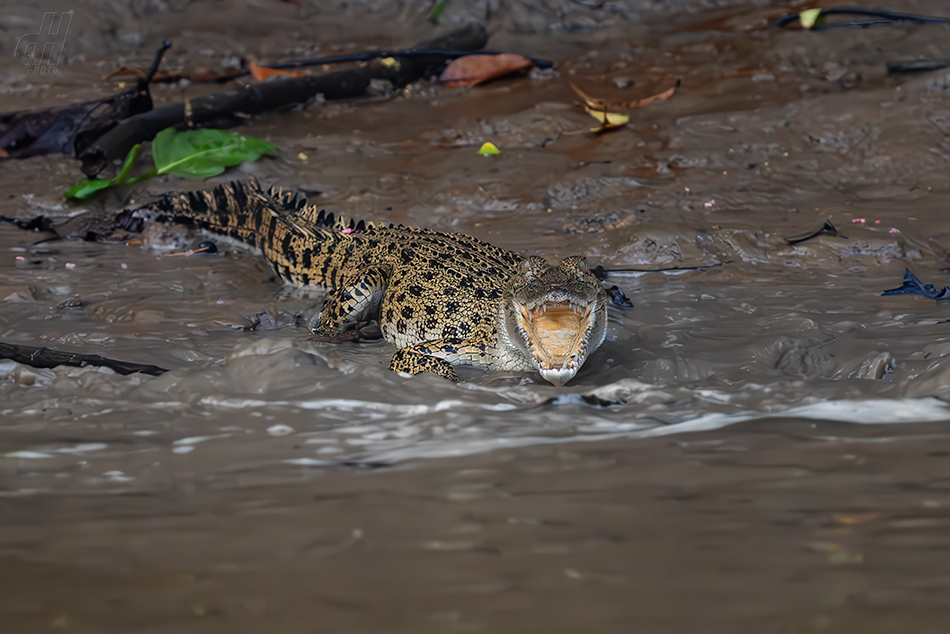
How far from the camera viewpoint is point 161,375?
8.65 ft

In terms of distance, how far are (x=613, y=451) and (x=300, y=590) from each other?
0.88 meters

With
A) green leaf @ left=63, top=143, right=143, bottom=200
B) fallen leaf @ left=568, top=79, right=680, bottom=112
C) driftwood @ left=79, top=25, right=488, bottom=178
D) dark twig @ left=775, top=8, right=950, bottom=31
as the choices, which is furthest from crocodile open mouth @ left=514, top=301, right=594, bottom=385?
dark twig @ left=775, top=8, right=950, bottom=31

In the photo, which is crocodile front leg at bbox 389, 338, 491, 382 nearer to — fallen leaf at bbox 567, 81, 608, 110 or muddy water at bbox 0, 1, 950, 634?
muddy water at bbox 0, 1, 950, 634

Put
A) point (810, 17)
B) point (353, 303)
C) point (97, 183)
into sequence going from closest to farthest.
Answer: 1. point (353, 303)
2. point (97, 183)
3. point (810, 17)

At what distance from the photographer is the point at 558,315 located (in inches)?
121

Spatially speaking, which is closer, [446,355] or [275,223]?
[446,355]

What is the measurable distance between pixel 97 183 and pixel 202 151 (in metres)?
0.78

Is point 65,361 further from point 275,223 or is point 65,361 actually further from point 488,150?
point 488,150

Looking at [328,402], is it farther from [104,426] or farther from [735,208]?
[735,208]

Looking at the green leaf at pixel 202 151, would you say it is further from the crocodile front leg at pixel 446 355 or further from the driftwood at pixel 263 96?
the crocodile front leg at pixel 446 355

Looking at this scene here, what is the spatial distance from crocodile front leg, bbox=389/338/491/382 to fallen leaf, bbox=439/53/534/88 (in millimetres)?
4876

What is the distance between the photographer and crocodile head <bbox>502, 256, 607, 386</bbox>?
9.75ft

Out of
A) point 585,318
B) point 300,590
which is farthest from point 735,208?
point 300,590

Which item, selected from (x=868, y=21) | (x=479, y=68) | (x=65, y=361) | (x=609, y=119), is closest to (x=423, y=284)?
(x=65, y=361)
